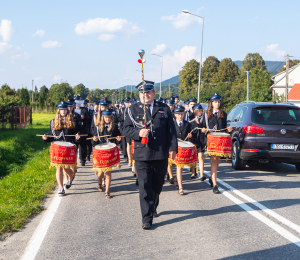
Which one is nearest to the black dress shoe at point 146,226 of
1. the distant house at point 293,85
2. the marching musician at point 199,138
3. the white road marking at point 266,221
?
the white road marking at point 266,221

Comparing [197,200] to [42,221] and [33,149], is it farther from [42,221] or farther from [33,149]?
[33,149]

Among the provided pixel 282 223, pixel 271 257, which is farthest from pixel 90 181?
pixel 271 257

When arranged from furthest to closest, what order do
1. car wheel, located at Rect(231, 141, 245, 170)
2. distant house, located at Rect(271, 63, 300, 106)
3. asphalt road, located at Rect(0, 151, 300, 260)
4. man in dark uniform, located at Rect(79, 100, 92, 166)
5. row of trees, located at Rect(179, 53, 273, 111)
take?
1. distant house, located at Rect(271, 63, 300, 106)
2. row of trees, located at Rect(179, 53, 273, 111)
3. man in dark uniform, located at Rect(79, 100, 92, 166)
4. car wheel, located at Rect(231, 141, 245, 170)
5. asphalt road, located at Rect(0, 151, 300, 260)

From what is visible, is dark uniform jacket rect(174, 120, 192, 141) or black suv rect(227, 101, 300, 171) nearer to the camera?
dark uniform jacket rect(174, 120, 192, 141)

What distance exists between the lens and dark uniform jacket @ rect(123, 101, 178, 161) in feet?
17.7

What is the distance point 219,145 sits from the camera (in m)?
7.84

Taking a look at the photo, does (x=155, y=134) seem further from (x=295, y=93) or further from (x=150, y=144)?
(x=295, y=93)

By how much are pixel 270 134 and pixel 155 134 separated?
5.07m

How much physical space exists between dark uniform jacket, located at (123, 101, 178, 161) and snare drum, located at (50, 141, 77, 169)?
2.24 metres

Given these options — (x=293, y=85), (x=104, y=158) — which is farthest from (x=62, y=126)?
(x=293, y=85)

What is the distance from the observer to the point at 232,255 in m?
4.25

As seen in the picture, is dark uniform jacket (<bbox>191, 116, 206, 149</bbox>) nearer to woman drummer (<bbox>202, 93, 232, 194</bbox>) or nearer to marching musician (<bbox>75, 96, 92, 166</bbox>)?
woman drummer (<bbox>202, 93, 232, 194</bbox>)

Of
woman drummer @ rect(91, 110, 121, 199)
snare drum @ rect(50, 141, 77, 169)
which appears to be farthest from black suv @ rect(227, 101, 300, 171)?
snare drum @ rect(50, 141, 77, 169)

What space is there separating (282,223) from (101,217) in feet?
9.15
